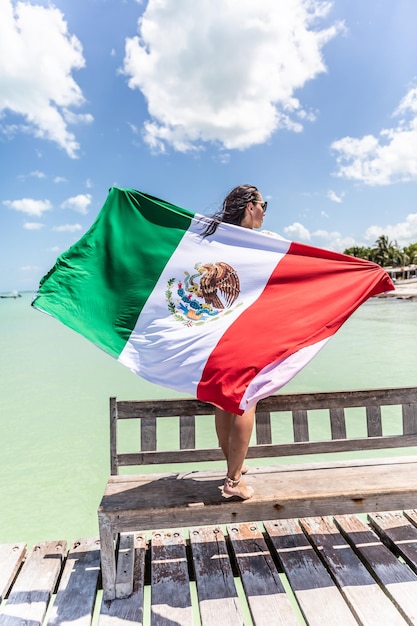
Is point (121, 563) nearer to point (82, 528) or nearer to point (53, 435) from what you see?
point (82, 528)

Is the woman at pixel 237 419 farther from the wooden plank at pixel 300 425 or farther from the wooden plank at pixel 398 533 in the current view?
the wooden plank at pixel 398 533

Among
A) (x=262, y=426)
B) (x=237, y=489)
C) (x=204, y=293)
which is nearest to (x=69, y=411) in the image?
(x=262, y=426)

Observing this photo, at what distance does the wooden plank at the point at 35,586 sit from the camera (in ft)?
8.03

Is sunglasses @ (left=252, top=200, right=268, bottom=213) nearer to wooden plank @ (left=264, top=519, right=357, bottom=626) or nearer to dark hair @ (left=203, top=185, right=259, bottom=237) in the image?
dark hair @ (left=203, top=185, right=259, bottom=237)

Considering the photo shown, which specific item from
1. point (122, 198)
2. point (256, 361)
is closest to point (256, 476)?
point (256, 361)

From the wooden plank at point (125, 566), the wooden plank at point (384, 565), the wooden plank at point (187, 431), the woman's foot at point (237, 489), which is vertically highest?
the wooden plank at point (187, 431)

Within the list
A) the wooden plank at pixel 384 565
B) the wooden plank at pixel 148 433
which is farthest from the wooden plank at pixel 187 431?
the wooden plank at pixel 384 565

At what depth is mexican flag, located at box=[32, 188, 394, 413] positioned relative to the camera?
2.73 metres

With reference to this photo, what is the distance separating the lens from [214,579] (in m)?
2.74

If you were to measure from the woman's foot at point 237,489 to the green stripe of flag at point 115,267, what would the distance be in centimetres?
109

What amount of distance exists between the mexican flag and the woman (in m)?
0.10

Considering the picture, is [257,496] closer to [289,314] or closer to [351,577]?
[351,577]

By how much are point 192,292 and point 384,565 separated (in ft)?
7.06

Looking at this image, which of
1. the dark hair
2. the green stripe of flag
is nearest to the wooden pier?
the green stripe of flag
